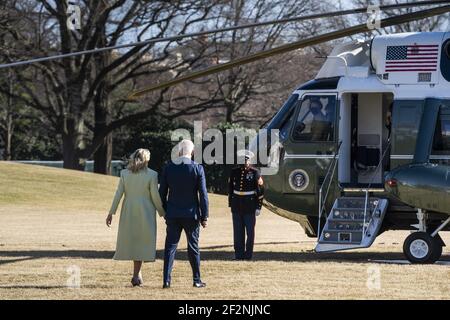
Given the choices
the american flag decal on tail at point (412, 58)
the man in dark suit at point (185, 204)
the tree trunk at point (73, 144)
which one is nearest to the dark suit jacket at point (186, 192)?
the man in dark suit at point (185, 204)

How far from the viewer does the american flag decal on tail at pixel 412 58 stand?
1587cm

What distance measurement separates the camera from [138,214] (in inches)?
480

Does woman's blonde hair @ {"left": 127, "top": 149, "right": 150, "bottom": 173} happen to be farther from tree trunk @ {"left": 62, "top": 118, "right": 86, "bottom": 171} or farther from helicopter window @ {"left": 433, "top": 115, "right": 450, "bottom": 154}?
tree trunk @ {"left": 62, "top": 118, "right": 86, "bottom": 171}

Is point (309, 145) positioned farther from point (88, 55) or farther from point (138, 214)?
point (88, 55)

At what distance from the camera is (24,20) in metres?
38.9

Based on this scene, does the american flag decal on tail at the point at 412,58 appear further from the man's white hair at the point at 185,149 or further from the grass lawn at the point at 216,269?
the man's white hair at the point at 185,149

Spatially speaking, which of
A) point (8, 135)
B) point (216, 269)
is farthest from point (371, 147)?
point (8, 135)

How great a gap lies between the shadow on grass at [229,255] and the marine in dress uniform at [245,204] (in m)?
0.29

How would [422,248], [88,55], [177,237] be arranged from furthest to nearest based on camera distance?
1. [88,55]
2. [422,248]
3. [177,237]

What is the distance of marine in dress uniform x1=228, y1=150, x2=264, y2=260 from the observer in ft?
52.1

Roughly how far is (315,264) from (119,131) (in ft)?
134

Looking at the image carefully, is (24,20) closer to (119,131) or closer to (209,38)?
(209,38)

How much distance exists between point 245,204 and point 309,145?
5.46 ft
